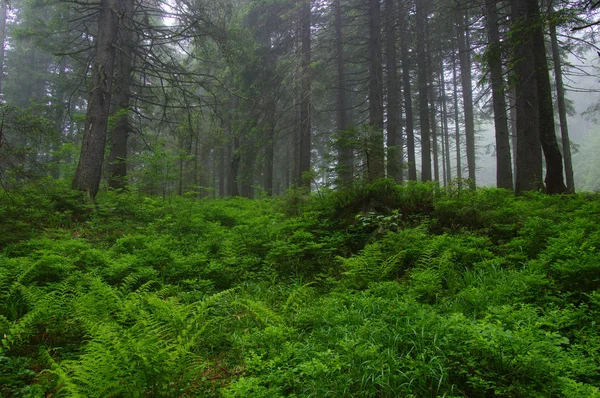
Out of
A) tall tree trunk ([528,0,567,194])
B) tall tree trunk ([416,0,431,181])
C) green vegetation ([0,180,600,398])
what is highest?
tall tree trunk ([416,0,431,181])

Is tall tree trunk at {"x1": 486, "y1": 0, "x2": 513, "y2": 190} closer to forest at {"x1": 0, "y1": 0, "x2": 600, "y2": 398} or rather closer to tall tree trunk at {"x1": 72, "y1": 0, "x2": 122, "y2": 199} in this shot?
forest at {"x1": 0, "y1": 0, "x2": 600, "y2": 398}

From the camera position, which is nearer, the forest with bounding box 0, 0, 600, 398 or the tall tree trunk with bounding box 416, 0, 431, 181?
the forest with bounding box 0, 0, 600, 398

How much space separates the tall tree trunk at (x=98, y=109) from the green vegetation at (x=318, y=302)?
931mm

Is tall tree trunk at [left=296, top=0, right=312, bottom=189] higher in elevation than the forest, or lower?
higher

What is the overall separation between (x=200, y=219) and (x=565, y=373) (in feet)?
22.1

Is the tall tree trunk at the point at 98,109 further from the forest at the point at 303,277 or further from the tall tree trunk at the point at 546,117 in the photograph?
the tall tree trunk at the point at 546,117

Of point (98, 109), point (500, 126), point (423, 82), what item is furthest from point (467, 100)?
point (98, 109)

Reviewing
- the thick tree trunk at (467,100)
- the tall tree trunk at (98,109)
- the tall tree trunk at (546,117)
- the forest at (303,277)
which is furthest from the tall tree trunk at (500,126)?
the tall tree trunk at (98,109)

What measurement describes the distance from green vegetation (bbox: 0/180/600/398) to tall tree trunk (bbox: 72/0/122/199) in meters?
0.93

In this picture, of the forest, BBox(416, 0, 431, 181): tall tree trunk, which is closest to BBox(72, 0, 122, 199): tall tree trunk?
the forest

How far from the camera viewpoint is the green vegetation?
2.29m

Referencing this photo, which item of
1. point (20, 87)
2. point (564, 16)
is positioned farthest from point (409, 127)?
point (20, 87)

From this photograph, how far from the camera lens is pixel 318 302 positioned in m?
3.80

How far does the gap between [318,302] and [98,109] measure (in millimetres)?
7741
